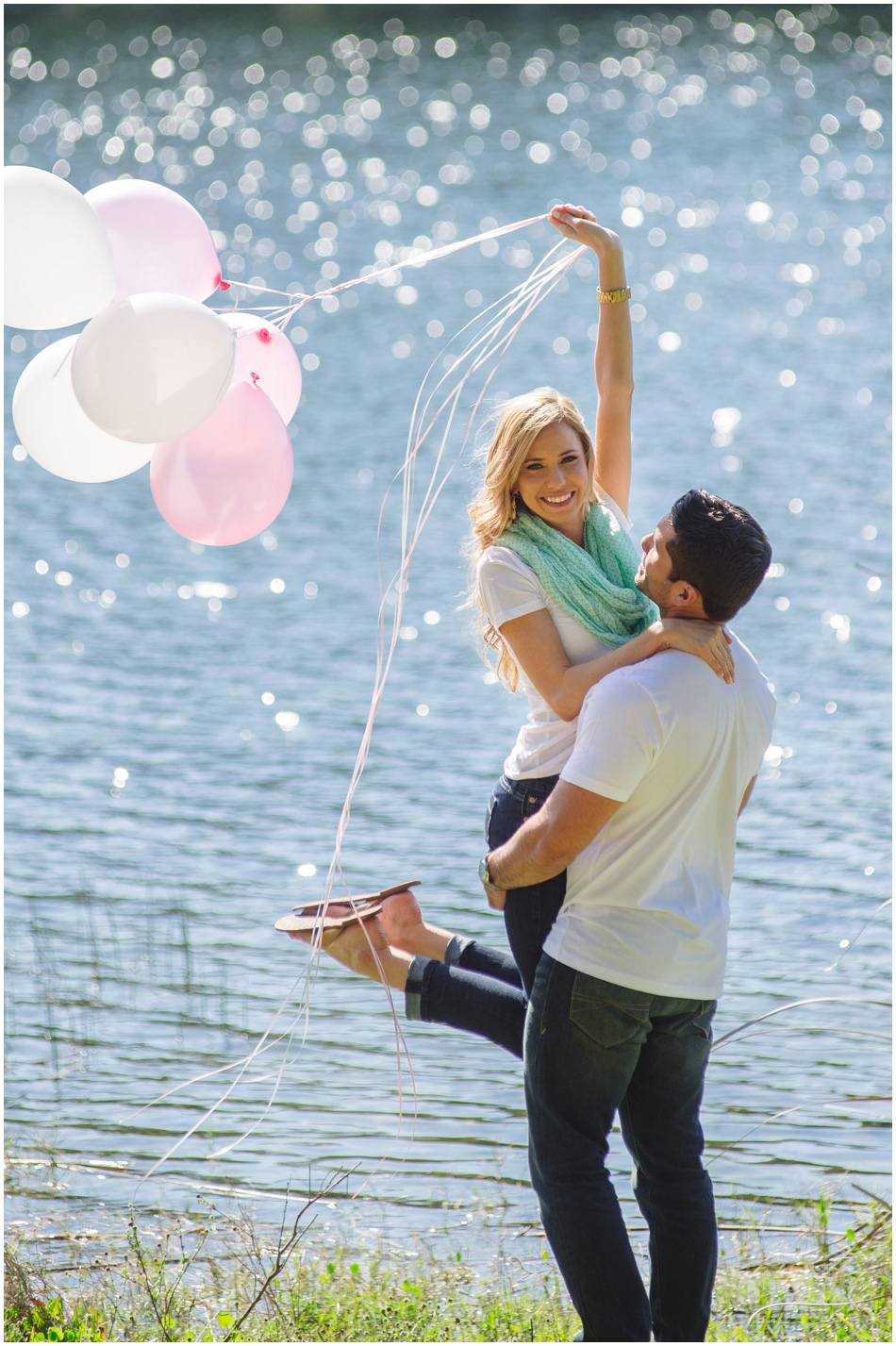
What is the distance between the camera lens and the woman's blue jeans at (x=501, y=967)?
2.53 meters

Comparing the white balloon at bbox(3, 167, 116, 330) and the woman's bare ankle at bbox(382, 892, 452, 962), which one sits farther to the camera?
the woman's bare ankle at bbox(382, 892, 452, 962)

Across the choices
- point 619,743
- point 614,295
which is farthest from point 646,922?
point 614,295

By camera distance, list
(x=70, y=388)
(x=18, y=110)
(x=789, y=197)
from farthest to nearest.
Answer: (x=18, y=110), (x=789, y=197), (x=70, y=388)

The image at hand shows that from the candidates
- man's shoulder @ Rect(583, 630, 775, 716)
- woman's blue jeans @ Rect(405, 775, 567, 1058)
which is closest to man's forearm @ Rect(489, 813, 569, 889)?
woman's blue jeans @ Rect(405, 775, 567, 1058)

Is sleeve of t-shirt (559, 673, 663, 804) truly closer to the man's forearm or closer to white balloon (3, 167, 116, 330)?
the man's forearm

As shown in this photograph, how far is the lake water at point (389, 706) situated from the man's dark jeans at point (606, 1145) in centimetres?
103

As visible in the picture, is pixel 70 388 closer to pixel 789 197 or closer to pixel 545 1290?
pixel 545 1290

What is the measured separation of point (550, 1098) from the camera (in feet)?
7.54

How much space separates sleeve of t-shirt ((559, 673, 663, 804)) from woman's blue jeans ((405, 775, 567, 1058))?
0.34 metres

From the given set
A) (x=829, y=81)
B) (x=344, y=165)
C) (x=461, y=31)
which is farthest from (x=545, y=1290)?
(x=461, y=31)

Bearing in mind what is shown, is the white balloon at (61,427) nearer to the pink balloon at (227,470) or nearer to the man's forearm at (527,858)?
the pink balloon at (227,470)

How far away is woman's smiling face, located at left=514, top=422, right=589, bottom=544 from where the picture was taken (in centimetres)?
256

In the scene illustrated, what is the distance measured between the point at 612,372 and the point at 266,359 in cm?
73

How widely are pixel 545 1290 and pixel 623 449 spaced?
68.5 inches
